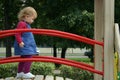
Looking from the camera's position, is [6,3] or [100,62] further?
[6,3]

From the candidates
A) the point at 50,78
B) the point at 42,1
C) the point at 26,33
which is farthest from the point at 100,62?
the point at 42,1

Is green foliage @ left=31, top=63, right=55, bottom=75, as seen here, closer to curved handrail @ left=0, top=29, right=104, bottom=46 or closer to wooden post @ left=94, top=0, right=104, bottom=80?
wooden post @ left=94, top=0, right=104, bottom=80

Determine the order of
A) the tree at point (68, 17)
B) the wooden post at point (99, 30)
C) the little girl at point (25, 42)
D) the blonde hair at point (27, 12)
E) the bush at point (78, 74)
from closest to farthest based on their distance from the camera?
the little girl at point (25, 42) → the blonde hair at point (27, 12) → the wooden post at point (99, 30) → the bush at point (78, 74) → the tree at point (68, 17)

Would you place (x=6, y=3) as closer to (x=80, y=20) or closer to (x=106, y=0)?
(x=80, y=20)

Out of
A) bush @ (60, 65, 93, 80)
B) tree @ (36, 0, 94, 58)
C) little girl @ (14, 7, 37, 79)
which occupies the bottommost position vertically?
bush @ (60, 65, 93, 80)

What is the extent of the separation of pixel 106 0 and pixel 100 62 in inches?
53.5

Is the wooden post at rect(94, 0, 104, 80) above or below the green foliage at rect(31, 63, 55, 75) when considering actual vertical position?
above

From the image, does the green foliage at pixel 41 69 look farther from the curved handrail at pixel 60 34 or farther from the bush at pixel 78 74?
the curved handrail at pixel 60 34

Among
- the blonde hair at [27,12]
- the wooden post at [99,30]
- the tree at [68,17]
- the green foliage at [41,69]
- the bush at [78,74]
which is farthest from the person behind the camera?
the tree at [68,17]

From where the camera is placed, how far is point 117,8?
61.5 feet

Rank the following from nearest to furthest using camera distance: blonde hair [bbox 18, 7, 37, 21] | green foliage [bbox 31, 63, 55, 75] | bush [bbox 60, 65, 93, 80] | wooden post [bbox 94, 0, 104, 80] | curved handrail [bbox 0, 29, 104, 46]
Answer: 1. curved handrail [bbox 0, 29, 104, 46]
2. blonde hair [bbox 18, 7, 37, 21]
3. wooden post [bbox 94, 0, 104, 80]
4. bush [bbox 60, 65, 93, 80]
5. green foliage [bbox 31, 63, 55, 75]

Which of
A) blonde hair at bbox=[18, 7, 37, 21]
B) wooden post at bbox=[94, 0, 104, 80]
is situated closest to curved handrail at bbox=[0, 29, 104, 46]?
blonde hair at bbox=[18, 7, 37, 21]

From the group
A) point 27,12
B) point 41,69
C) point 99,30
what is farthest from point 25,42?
point 41,69

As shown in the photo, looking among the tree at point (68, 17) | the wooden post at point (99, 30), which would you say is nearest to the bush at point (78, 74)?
the wooden post at point (99, 30)
